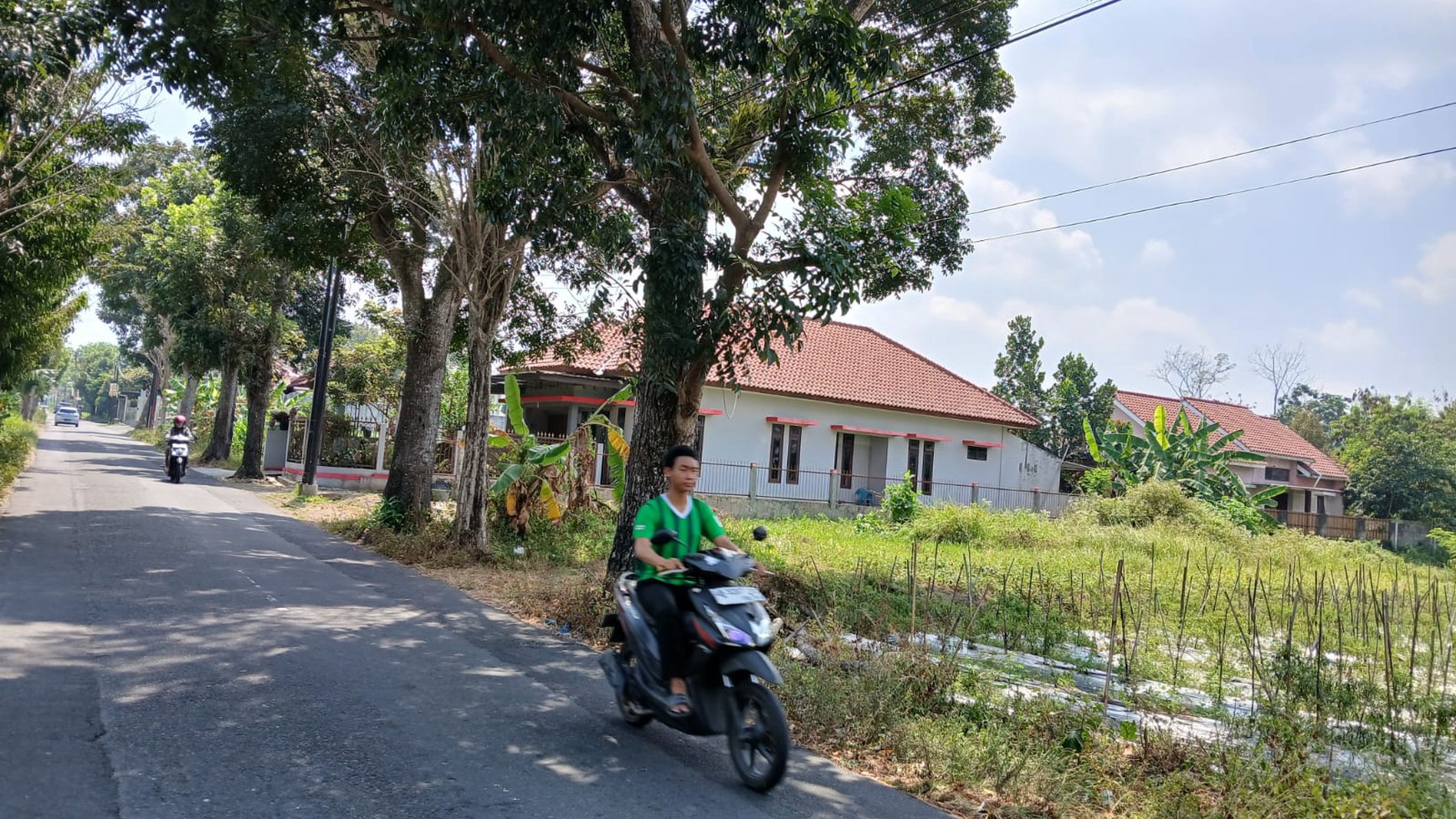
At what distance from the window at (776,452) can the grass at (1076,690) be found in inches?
470

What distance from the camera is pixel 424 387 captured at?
16125 millimetres

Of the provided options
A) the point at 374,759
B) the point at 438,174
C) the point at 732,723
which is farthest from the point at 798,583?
the point at 438,174

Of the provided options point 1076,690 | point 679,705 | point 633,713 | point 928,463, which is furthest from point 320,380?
point 1076,690

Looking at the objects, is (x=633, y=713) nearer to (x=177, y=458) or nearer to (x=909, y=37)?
(x=909, y=37)

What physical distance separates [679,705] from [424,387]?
40.0 feet

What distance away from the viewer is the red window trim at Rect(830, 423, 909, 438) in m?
27.2

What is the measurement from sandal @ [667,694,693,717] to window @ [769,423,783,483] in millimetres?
20532

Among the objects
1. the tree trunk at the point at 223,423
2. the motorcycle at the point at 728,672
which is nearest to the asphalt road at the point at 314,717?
the motorcycle at the point at 728,672

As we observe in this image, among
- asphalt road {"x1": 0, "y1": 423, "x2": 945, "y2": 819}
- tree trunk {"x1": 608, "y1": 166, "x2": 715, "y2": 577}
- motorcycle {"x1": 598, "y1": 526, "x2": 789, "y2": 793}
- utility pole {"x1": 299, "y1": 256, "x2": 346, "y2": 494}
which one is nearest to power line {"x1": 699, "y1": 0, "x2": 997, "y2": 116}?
tree trunk {"x1": 608, "y1": 166, "x2": 715, "y2": 577}

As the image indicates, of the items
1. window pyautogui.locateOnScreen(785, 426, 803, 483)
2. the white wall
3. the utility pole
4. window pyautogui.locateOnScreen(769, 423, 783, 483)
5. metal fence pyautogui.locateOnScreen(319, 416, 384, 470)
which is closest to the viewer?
the utility pole

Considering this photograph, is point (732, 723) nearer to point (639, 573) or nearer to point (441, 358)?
point (639, 573)

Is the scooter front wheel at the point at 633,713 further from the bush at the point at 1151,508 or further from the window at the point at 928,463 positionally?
the window at the point at 928,463

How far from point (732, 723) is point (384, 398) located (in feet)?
81.1

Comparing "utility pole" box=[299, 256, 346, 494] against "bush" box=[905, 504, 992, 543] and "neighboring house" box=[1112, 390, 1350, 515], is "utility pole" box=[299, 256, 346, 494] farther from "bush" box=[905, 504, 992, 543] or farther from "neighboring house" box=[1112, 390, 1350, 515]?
"neighboring house" box=[1112, 390, 1350, 515]
